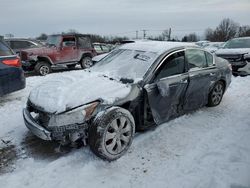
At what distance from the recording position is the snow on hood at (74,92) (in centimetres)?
367

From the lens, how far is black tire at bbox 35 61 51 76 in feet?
37.0

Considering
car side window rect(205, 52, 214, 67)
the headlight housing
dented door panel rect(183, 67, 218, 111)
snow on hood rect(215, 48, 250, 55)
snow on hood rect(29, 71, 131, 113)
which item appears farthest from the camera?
snow on hood rect(215, 48, 250, 55)

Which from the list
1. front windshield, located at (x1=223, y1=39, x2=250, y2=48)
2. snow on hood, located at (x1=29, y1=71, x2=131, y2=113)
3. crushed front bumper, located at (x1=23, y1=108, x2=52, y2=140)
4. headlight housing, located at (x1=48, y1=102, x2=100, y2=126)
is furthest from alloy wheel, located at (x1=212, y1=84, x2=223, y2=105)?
front windshield, located at (x1=223, y1=39, x2=250, y2=48)

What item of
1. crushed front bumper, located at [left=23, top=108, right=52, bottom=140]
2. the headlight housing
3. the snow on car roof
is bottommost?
crushed front bumper, located at [left=23, top=108, right=52, bottom=140]

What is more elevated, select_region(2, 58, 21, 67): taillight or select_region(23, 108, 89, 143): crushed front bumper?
select_region(2, 58, 21, 67): taillight

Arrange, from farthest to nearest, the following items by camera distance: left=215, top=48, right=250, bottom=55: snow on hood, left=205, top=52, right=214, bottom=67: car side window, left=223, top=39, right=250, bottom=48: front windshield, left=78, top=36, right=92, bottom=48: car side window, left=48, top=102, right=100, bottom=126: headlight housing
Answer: left=78, top=36, right=92, bottom=48: car side window
left=223, top=39, right=250, bottom=48: front windshield
left=215, top=48, right=250, bottom=55: snow on hood
left=205, top=52, right=214, bottom=67: car side window
left=48, top=102, right=100, bottom=126: headlight housing

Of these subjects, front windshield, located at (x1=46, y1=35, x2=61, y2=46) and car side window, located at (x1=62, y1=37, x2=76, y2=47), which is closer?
front windshield, located at (x1=46, y1=35, x2=61, y2=46)

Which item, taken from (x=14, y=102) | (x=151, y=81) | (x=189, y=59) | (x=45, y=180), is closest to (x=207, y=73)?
(x=189, y=59)

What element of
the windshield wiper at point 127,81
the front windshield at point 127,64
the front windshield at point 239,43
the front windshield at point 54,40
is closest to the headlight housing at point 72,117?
the windshield wiper at point 127,81

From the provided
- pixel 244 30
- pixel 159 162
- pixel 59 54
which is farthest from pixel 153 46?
pixel 244 30

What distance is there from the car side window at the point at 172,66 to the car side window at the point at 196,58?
218mm

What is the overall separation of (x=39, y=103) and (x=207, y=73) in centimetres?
342

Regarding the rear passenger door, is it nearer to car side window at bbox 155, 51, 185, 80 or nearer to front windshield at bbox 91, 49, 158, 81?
car side window at bbox 155, 51, 185, 80

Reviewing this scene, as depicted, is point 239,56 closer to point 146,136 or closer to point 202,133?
point 202,133
